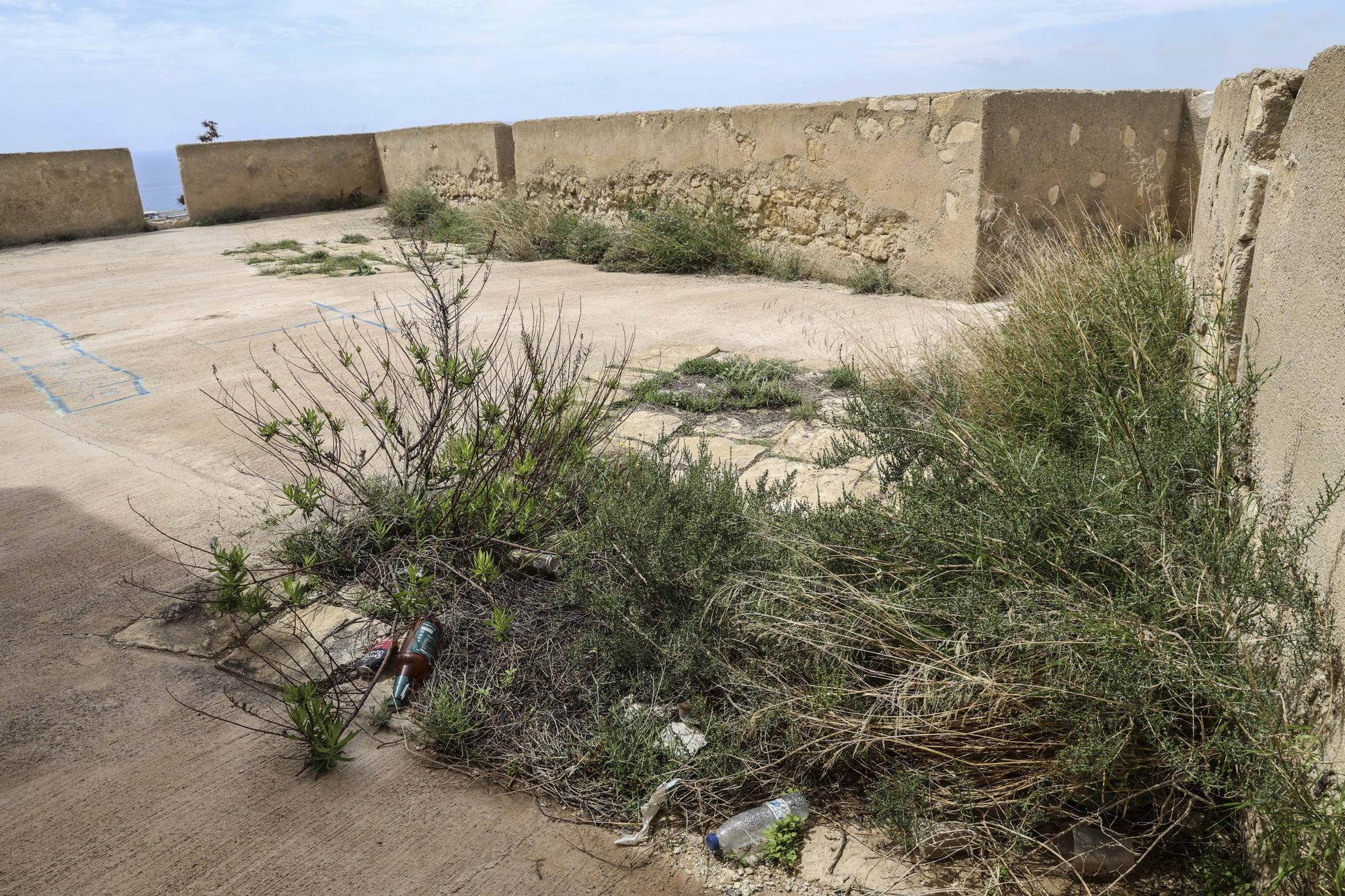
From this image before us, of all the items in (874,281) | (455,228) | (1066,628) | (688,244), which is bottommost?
(1066,628)

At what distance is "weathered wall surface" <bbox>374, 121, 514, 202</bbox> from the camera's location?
35.8 ft

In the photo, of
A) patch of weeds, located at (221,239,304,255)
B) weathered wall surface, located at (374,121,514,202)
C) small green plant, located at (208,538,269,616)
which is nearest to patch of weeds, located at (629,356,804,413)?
small green plant, located at (208,538,269,616)

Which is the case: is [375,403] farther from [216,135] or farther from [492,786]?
[216,135]

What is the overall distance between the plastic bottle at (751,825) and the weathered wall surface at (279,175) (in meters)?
13.3

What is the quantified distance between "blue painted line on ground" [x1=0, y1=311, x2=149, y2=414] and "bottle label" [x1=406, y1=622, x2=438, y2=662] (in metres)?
3.53

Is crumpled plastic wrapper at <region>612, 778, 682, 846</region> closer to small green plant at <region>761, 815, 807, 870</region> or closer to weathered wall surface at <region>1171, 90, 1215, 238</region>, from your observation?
small green plant at <region>761, 815, 807, 870</region>

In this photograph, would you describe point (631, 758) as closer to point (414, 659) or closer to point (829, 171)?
point (414, 659)

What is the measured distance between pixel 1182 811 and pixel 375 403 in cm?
257

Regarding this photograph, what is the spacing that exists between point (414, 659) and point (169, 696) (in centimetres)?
70

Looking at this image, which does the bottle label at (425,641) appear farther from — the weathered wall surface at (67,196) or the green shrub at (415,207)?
the weathered wall surface at (67,196)

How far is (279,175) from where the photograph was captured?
13281 millimetres

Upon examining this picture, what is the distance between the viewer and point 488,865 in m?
1.98

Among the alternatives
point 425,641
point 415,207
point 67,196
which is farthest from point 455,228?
point 425,641

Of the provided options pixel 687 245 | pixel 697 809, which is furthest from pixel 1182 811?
pixel 687 245
